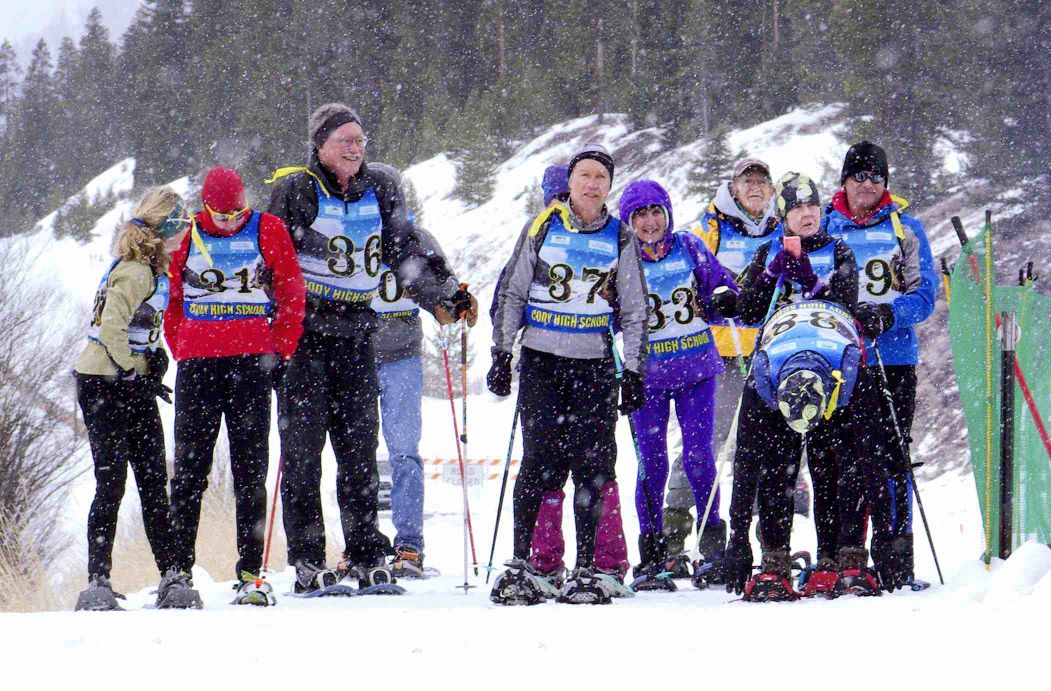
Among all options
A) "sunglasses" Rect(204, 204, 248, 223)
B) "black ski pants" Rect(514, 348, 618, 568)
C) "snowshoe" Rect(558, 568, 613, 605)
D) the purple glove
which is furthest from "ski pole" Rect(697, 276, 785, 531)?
"sunglasses" Rect(204, 204, 248, 223)

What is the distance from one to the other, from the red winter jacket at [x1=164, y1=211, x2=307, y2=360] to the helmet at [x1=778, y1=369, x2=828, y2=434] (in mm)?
2063

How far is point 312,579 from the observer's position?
5.29 m

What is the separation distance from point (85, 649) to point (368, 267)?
2377 millimetres

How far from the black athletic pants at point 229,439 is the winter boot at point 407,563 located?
3.99 ft

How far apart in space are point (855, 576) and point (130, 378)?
331 cm

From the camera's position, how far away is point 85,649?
3.46 meters

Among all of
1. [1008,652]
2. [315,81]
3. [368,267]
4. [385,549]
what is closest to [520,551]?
[385,549]

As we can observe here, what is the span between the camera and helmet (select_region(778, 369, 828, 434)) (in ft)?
14.9

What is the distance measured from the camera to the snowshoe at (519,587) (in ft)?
15.2

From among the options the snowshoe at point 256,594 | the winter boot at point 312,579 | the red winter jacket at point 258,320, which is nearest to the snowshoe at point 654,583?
the winter boot at point 312,579

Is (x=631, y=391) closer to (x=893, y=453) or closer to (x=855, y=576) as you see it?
(x=855, y=576)

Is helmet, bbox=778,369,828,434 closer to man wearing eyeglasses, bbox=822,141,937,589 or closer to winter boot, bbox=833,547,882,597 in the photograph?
winter boot, bbox=833,547,882,597

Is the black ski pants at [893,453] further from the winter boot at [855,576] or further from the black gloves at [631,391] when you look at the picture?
the black gloves at [631,391]

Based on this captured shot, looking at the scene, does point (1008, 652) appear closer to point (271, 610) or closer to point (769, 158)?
point (271, 610)
